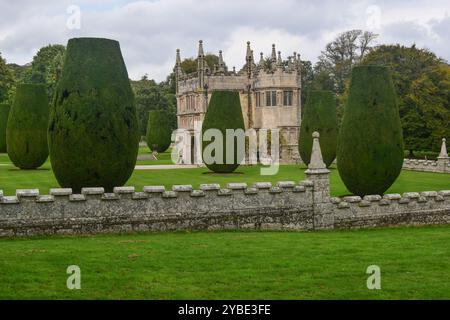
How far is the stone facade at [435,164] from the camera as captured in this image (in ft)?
130

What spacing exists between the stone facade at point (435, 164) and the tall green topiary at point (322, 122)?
26.9 feet

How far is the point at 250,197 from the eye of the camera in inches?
716

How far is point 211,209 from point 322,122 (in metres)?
21.2

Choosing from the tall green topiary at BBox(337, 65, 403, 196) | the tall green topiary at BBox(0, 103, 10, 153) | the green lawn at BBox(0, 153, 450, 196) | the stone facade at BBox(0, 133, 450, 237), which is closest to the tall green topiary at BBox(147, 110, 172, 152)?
the tall green topiary at BBox(0, 103, 10, 153)

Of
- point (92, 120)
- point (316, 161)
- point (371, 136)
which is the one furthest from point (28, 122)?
point (371, 136)

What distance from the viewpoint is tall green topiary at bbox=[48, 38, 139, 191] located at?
17859mm

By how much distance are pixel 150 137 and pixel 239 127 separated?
23646 millimetres

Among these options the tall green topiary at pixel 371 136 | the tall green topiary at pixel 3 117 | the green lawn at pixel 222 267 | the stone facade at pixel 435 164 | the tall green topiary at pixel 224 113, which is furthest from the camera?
the tall green topiary at pixel 3 117

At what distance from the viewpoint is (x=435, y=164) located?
133ft

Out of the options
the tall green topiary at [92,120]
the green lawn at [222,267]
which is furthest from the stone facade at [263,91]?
the green lawn at [222,267]

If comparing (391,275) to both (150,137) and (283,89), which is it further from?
(150,137)

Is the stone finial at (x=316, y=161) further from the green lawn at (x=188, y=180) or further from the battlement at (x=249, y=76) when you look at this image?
the battlement at (x=249, y=76)

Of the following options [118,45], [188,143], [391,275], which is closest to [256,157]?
[188,143]

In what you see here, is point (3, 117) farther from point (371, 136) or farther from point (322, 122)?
point (371, 136)
